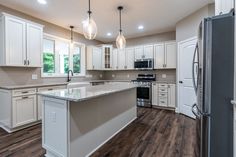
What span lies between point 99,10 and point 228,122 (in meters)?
3.38

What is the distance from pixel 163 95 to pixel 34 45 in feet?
13.6

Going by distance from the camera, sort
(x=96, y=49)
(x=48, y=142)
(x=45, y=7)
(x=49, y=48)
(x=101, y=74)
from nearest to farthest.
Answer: (x=48, y=142) → (x=45, y=7) → (x=49, y=48) → (x=96, y=49) → (x=101, y=74)

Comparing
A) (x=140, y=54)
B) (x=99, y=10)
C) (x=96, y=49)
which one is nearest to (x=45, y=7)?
(x=99, y=10)

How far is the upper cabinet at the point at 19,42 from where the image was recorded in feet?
10.0

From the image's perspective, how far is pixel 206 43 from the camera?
1.54 m

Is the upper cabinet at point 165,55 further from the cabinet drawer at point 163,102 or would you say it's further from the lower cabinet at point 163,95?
the cabinet drawer at point 163,102

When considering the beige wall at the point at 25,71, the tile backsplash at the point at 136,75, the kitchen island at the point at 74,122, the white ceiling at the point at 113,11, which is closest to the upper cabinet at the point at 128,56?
the tile backsplash at the point at 136,75

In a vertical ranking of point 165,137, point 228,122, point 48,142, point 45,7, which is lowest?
point 165,137

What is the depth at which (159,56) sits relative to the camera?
516cm

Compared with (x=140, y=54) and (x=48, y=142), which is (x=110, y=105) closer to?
(x=48, y=142)

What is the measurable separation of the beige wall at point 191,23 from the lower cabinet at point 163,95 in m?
1.59

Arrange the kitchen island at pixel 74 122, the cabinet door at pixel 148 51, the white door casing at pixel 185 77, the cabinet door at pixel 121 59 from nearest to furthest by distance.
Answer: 1. the kitchen island at pixel 74 122
2. the white door casing at pixel 185 77
3. the cabinet door at pixel 148 51
4. the cabinet door at pixel 121 59

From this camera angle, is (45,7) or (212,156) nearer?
(212,156)

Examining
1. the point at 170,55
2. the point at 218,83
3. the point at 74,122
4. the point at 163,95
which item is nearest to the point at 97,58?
the point at 170,55
